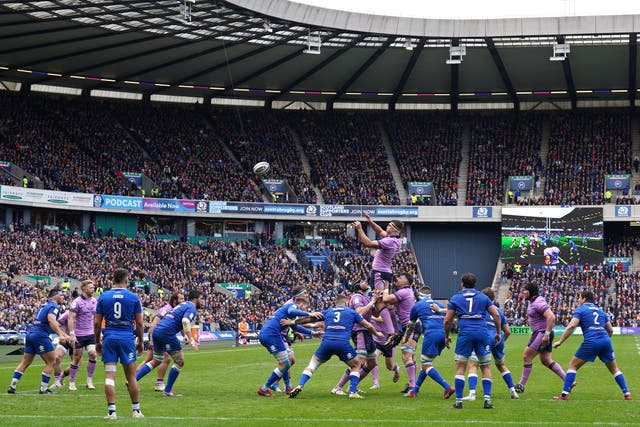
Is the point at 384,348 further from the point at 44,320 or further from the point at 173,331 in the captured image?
the point at 44,320

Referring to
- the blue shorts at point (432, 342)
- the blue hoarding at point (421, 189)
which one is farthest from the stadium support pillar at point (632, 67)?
the blue shorts at point (432, 342)

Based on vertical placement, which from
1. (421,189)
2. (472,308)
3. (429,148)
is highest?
(429,148)

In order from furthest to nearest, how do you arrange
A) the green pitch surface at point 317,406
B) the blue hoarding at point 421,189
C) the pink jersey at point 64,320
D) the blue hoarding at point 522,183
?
the blue hoarding at point 421,189 < the blue hoarding at point 522,183 < the pink jersey at point 64,320 < the green pitch surface at point 317,406

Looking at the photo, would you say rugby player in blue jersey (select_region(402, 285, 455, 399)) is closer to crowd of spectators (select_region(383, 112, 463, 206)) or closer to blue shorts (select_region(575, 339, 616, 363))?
blue shorts (select_region(575, 339, 616, 363))

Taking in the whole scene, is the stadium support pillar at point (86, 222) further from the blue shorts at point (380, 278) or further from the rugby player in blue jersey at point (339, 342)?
the rugby player in blue jersey at point (339, 342)

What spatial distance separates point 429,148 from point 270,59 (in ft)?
59.6

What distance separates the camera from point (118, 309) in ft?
49.0

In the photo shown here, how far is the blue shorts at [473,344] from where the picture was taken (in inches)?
648

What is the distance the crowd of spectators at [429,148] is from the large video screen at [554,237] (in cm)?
597

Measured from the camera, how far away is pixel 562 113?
7312 centimetres

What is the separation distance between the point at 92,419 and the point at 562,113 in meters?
63.8

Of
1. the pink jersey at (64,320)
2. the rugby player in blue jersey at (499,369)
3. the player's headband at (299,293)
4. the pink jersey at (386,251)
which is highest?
the pink jersey at (386,251)

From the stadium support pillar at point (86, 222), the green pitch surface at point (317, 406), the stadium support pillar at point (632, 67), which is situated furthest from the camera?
the stadium support pillar at point (86, 222)

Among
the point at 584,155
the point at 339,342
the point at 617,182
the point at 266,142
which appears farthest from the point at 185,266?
the point at 339,342
